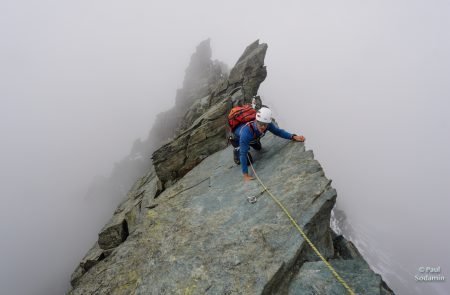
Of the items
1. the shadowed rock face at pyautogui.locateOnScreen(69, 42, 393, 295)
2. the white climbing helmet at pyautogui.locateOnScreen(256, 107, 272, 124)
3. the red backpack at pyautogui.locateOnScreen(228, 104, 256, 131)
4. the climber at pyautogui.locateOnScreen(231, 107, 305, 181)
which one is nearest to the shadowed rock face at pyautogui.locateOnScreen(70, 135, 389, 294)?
the shadowed rock face at pyautogui.locateOnScreen(69, 42, 393, 295)

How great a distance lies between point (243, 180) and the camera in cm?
1204

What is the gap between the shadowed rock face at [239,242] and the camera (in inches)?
285

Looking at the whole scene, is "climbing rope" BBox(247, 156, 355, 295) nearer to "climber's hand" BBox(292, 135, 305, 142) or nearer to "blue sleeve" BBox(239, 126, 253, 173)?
→ "blue sleeve" BBox(239, 126, 253, 173)

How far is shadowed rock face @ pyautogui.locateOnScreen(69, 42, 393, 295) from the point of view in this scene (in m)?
7.24

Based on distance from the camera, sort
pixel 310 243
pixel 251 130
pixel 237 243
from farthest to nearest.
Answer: pixel 251 130 < pixel 237 243 < pixel 310 243

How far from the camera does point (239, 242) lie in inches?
337

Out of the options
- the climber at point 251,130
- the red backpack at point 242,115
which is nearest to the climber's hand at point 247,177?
the climber at point 251,130

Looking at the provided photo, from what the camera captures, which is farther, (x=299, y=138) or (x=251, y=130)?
(x=299, y=138)

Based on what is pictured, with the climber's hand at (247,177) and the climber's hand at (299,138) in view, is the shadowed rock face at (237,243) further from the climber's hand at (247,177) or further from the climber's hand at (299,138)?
the climber's hand at (299,138)

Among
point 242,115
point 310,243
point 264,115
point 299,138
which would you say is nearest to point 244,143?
point 264,115

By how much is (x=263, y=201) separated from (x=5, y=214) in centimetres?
21172

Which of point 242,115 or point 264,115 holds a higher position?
point 242,115

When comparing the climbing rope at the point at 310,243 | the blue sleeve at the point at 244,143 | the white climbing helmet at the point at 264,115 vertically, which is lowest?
the climbing rope at the point at 310,243

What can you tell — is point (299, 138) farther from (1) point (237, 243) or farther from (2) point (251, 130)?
(1) point (237, 243)
